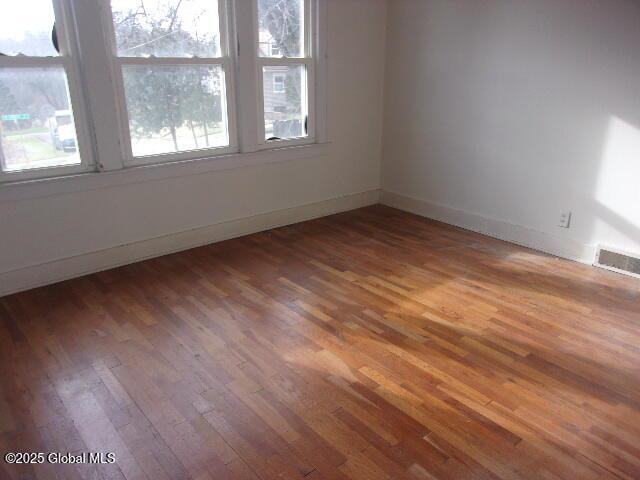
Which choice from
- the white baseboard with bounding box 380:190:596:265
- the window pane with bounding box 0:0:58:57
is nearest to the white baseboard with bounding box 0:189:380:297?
the white baseboard with bounding box 380:190:596:265

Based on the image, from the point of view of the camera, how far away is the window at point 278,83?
13.2 ft

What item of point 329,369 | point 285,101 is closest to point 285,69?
point 285,101

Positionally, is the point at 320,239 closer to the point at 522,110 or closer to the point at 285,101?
the point at 285,101

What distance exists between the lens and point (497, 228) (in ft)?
13.4

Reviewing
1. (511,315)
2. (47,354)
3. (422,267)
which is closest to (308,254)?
(422,267)

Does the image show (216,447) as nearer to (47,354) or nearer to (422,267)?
(47,354)

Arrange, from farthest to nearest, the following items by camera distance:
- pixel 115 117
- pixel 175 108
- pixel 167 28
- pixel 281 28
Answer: pixel 281 28 < pixel 175 108 < pixel 167 28 < pixel 115 117

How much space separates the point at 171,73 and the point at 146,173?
28.6 inches

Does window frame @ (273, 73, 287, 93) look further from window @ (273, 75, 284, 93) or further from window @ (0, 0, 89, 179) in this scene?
window @ (0, 0, 89, 179)

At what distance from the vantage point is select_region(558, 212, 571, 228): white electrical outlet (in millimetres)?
3643

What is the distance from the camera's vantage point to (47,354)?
2.50 metres

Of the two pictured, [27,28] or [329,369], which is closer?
[329,369]

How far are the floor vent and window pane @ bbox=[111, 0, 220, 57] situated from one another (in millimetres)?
3130

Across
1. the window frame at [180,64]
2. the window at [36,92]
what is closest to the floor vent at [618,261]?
the window frame at [180,64]
